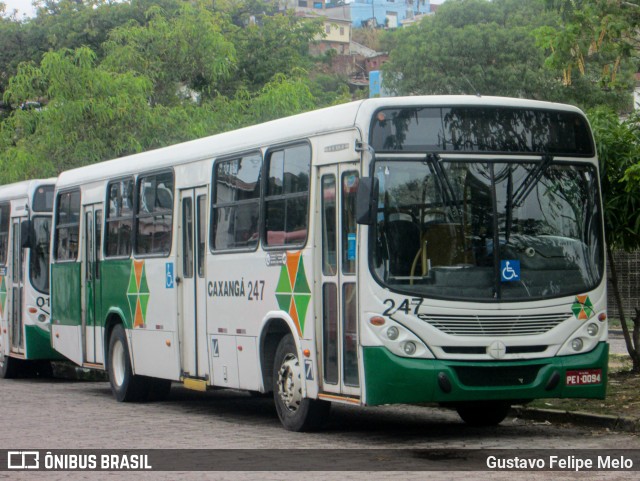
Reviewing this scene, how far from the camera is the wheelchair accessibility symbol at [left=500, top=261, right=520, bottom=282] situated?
1096 cm

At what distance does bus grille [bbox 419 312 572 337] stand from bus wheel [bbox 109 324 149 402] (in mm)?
6808

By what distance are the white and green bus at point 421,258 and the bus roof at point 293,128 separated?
0.08ft

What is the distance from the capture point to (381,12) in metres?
150

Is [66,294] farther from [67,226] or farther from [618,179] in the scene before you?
[618,179]

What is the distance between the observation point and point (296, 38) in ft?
156

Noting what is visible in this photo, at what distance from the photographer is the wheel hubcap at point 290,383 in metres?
12.1

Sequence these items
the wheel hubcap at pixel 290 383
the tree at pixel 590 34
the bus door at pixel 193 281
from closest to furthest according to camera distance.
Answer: the wheel hubcap at pixel 290 383 → the tree at pixel 590 34 → the bus door at pixel 193 281

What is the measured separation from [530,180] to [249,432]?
3.79 meters

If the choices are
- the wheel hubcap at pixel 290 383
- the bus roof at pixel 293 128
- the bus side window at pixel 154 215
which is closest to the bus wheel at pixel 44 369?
the bus roof at pixel 293 128

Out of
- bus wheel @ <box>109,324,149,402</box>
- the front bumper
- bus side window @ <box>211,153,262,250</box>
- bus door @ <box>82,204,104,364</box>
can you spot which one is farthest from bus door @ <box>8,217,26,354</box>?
the front bumper

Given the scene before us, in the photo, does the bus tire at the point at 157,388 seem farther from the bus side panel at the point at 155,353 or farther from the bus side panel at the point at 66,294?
the bus side panel at the point at 66,294

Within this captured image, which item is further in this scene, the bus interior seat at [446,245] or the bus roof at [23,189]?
the bus roof at [23,189]

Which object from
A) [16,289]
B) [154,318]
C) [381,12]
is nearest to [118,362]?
[154,318]

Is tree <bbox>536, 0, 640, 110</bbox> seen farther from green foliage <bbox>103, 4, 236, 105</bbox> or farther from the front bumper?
green foliage <bbox>103, 4, 236, 105</bbox>
